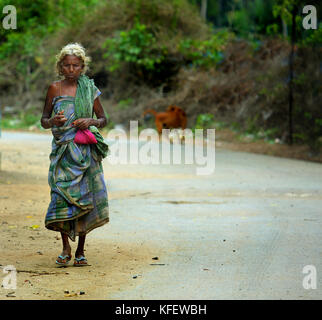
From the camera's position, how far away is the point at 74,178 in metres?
6.34

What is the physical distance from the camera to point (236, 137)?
22.0 meters

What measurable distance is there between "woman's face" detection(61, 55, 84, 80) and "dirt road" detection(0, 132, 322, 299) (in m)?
1.62

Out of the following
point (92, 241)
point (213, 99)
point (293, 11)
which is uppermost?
point (293, 11)

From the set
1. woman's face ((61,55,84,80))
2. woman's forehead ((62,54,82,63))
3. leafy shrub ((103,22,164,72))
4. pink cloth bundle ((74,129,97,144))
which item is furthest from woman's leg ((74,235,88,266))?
leafy shrub ((103,22,164,72))

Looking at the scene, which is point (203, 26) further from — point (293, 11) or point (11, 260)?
point (11, 260)

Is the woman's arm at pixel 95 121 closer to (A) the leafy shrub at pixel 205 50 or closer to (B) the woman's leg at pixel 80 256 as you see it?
(B) the woman's leg at pixel 80 256

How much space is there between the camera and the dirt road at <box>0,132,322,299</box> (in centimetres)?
560

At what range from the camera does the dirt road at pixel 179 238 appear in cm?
560

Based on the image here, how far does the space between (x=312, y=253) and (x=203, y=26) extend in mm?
24255

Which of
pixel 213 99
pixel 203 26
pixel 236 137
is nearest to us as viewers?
pixel 236 137

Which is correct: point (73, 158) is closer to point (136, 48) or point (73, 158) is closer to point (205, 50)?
point (205, 50)

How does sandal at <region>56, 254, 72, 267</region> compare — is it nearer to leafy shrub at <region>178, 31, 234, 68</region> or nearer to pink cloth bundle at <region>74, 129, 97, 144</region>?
pink cloth bundle at <region>74, 129, 97, 144</region>

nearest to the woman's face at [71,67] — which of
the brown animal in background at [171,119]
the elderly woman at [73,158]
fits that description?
the elderly woman at [73,158]
